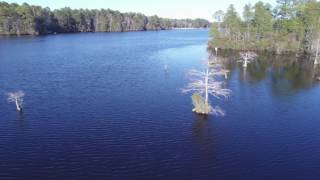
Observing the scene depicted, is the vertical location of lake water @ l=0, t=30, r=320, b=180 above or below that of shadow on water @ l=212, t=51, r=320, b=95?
below

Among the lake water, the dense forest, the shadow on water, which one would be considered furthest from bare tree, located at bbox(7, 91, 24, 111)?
the dense forest

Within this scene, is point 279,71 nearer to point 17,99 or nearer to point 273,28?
point 273,28

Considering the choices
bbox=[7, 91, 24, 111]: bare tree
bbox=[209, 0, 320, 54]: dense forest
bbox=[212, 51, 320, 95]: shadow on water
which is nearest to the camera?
bbox=[7, 91, 24, 111]: bare tree

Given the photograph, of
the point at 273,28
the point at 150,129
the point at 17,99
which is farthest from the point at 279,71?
the point at 17,99

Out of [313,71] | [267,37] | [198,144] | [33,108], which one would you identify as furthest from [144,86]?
[267,37]

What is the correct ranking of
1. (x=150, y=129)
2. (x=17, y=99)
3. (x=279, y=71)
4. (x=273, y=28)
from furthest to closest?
(x=273, y=28) < (x=279, y=71) < (x=17, y=99) < (x=150, y=129)

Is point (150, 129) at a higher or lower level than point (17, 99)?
lower

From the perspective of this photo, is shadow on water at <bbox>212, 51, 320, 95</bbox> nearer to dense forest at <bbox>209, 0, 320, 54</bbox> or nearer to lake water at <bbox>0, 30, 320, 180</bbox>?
lake water at <bbox>0, 30, 320, 180</bbox>
